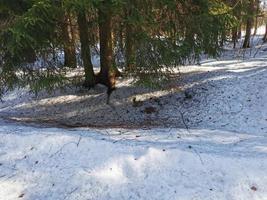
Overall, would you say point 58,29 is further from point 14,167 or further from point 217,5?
point 14,167

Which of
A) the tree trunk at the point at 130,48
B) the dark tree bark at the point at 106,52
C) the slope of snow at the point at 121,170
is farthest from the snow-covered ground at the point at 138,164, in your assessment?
the dark tree bark at the point at 106,52

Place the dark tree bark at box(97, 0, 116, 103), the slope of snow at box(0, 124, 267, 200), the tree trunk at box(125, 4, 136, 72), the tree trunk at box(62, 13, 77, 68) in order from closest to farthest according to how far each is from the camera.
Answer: the slope of snow at box(0, 124, 267, 200) → the tree trunk at box(125, 4, 136, 72) → the tree trunk at box(62, 13, 77, 68) → the dark tree bark at box(97, 0, 116, 103)

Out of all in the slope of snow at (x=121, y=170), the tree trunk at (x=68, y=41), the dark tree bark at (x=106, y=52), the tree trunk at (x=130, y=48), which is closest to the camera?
the slope of snow at (x=121, y=170)

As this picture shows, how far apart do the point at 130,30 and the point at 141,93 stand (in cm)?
323

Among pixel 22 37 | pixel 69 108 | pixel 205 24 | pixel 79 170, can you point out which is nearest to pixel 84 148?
pixel 79 170

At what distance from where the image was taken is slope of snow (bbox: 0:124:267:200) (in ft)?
16.6

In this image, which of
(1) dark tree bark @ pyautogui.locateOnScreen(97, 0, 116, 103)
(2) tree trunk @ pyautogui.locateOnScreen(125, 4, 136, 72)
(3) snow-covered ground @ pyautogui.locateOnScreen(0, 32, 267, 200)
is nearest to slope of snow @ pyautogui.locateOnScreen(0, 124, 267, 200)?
(3) snow-covered ground @ pyautogui.locateOnScreen(0, 32, 267, 200)

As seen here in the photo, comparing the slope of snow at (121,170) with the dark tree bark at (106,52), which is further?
the dark tree bark at (106,52)

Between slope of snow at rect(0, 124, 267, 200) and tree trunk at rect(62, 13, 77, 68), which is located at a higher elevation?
tree trunk at rect(62, 13, 77, 68)

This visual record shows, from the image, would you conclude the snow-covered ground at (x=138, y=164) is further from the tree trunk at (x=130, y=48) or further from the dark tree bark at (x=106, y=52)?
the dark tree bark at (x=106, y=52)

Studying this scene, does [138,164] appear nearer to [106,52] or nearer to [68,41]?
[68,41]

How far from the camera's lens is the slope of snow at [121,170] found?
5.05 m

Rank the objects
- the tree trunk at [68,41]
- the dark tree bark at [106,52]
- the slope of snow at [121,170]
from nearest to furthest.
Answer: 1. the slope of snow at [121,170]
2. the tree trunk at [68,41]
3. the dark tree bark at [106,52]

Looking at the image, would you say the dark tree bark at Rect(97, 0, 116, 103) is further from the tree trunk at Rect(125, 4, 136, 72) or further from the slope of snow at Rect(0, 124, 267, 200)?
the slope of snow at Rect(0, 124, 267, 200)
